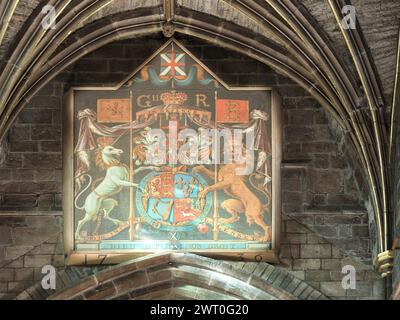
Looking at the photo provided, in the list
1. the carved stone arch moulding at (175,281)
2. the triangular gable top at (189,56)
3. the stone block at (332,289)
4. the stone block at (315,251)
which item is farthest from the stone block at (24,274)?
the stone block at (332,289)

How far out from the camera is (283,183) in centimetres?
3145

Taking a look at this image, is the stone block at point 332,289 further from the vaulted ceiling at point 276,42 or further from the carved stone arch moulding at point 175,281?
the vaulted ceiling at point 276,42

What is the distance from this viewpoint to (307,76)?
31.3 metres

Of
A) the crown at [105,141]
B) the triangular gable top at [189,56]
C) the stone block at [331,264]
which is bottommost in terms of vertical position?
the stone block at [331,264]

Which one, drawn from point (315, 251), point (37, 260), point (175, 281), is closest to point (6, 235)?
point (37, 260)

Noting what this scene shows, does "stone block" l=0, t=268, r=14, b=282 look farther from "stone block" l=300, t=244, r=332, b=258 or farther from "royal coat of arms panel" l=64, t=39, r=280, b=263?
"stone block" l=300, t=244, r=332, b=258

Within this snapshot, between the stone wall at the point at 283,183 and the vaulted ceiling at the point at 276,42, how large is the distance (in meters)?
0.32

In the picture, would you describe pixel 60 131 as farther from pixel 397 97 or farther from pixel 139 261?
pixel 397 97

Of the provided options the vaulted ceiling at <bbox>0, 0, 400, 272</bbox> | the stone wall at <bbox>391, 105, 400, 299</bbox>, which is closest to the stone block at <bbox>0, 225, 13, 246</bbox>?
the vaulted ceiling at <bbox>0, 0, 400, 272</bbox>

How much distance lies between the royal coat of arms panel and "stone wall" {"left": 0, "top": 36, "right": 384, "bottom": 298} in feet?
0.58

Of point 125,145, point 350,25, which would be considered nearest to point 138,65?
point 125,145

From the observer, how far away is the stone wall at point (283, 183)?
1220 inches

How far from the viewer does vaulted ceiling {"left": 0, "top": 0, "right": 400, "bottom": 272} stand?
98.0 ft

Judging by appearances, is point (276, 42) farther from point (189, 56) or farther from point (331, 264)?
point (331, 264)
